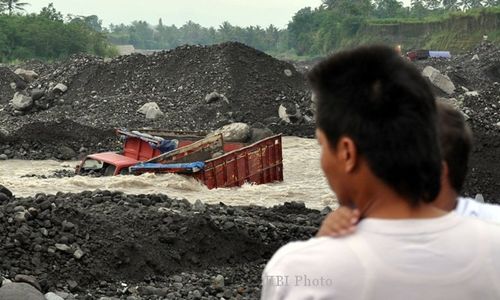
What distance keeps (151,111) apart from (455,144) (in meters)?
21.3

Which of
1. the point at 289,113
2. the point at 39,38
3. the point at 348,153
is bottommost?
the point at 289,113

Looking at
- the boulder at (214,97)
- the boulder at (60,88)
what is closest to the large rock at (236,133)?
the boulder at (214,97)

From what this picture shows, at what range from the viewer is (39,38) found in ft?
A: 184

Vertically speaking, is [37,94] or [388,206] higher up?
[388,206]

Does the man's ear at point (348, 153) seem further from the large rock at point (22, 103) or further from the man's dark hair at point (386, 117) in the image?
the large rock at point (22, 103)

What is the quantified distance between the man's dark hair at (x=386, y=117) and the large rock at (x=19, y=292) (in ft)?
15.8

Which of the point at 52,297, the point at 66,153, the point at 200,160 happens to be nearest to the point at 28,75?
the point at 66,153

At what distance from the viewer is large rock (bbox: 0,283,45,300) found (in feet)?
20.4

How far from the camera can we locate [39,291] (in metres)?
6.81

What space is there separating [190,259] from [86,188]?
597cm

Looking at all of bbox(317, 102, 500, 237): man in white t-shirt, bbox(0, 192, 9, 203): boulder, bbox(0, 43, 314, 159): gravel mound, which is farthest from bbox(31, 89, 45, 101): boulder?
bbox(317, 102, 500, 237): man in white t-shirt

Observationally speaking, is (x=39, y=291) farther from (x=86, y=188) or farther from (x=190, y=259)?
(x=86, y=188)

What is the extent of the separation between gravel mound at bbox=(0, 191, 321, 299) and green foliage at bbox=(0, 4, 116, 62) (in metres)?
46.6

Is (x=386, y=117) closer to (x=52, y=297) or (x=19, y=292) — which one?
(x=19, y=292)
